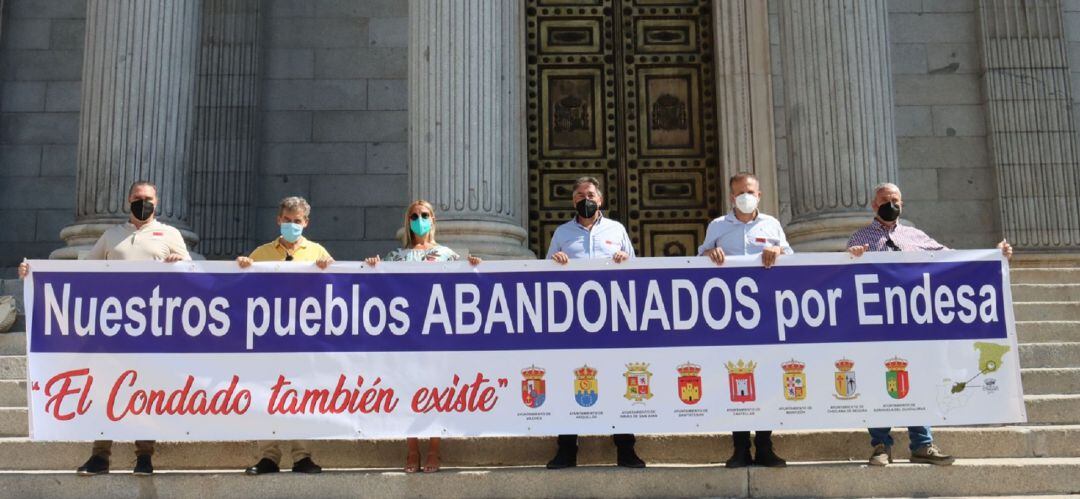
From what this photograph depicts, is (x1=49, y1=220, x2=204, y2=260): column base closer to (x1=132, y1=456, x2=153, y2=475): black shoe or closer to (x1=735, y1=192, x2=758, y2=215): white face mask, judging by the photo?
(x1=132, y1=456, x2=153, y2=475): black shoe

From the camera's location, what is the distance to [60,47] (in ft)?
44.2

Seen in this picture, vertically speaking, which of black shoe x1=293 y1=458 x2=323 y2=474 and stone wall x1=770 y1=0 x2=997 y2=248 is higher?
stone wall x1=770 y1=0 x2=997 y2=248

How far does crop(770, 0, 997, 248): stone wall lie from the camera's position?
44.2 feet

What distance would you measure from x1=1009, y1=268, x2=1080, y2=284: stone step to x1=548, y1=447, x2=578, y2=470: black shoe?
18.9ft

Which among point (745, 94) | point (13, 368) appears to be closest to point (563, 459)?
point (13, 368)

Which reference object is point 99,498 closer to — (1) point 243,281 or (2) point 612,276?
(1) point 243,281

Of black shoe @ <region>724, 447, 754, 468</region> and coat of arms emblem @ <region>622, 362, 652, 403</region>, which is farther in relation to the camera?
coat of arms emblem @ <region>622, 362, 652, 403</region>

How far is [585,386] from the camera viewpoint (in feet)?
22.0

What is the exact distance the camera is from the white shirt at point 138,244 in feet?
23.1

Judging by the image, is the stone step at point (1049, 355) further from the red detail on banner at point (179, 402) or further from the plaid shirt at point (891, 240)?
the red detail on banner at point (179, 402)

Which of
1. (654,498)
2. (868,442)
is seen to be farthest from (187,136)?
(868,442)

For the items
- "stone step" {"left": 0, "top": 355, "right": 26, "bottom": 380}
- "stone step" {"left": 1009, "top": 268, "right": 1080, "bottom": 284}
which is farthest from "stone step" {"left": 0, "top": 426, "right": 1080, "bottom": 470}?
"stone step" {"left": 1009, "top": 268, "right": 1080, "bottom": 284}

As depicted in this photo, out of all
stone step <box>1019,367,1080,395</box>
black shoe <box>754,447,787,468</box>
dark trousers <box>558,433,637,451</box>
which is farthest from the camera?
stone step <box>1019,367,1080,395</box>

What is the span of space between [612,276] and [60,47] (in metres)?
10.0
